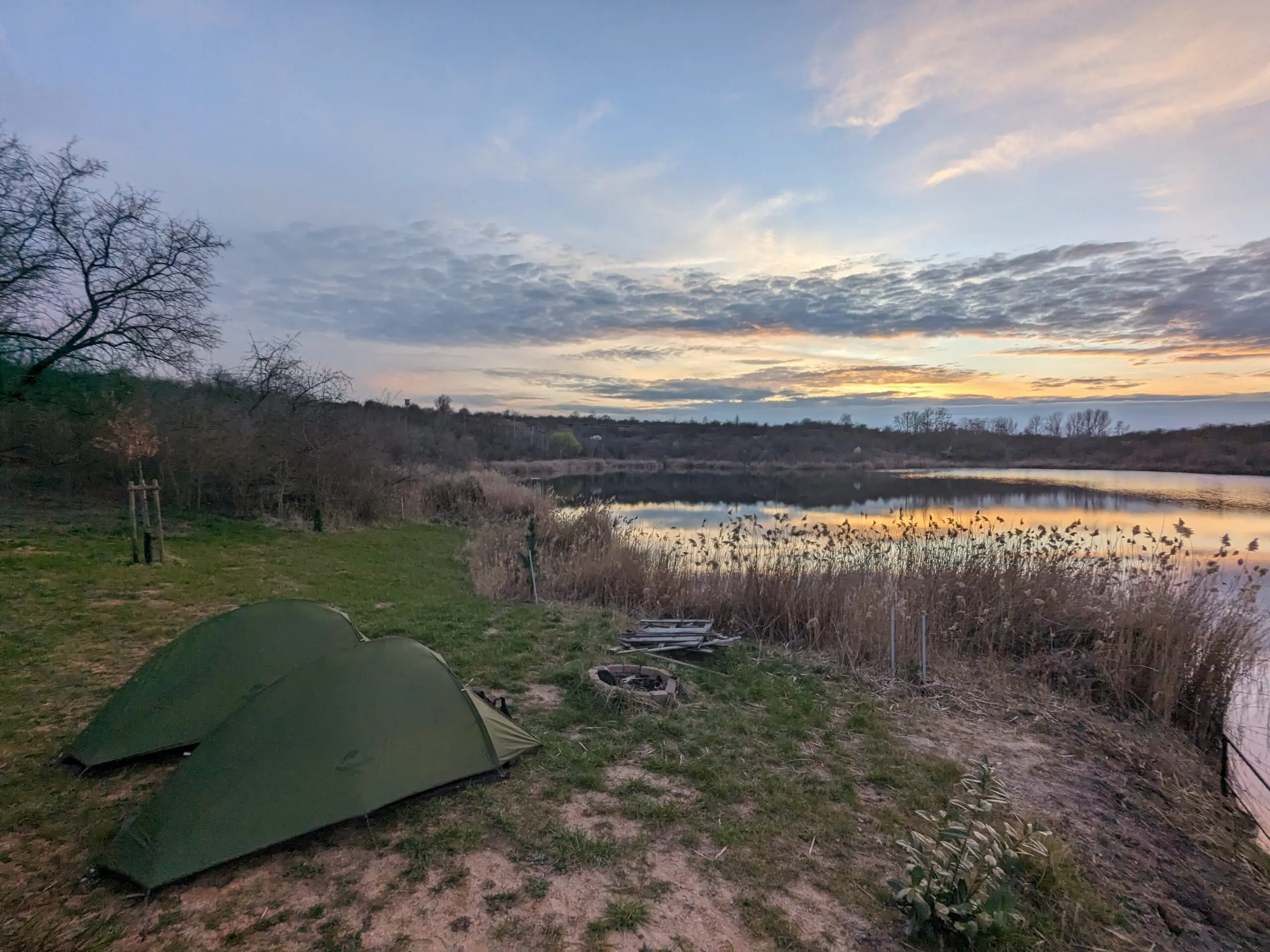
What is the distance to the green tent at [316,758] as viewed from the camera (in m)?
3.04

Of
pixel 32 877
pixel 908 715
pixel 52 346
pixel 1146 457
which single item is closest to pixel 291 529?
pixel 52 346

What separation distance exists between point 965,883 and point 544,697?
142 inches

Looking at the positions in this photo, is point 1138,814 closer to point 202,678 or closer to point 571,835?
point 571,835

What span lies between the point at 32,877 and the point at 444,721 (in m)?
Answer: 1.97

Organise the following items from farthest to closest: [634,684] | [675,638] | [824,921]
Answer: [675,638] < [634,684] < [824,921]

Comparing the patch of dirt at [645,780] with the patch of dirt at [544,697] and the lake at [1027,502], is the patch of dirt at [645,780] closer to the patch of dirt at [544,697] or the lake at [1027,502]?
the patch of dirt at [544,697]

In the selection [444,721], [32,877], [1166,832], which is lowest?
[1166,832]

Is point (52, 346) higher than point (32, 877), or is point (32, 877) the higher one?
point (52, 346)

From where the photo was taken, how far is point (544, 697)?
18.2 ft

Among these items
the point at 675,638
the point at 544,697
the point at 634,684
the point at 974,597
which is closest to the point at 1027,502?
the point at 974,597

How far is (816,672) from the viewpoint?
252 inches

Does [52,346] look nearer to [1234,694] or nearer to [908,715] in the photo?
[908,715]

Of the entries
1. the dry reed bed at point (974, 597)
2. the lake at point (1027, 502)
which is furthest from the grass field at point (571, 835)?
the lake at point (1027, 502)

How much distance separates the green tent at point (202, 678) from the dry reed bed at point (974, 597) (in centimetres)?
499
